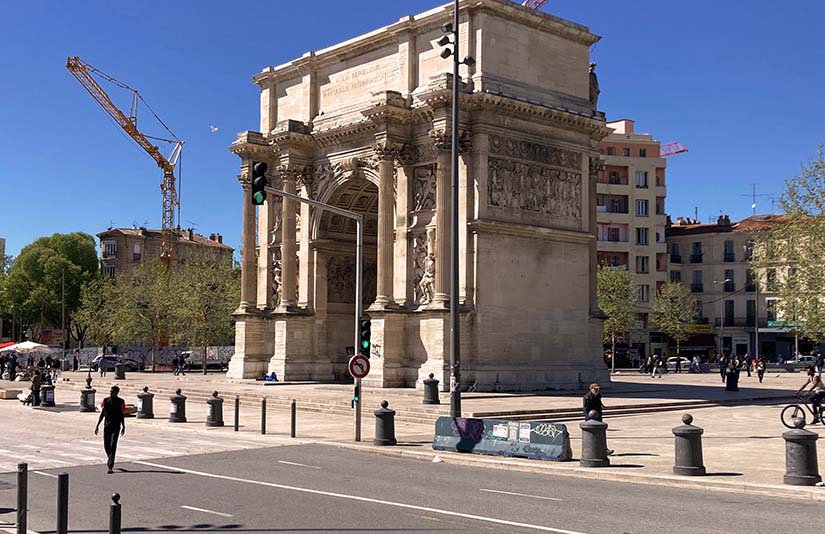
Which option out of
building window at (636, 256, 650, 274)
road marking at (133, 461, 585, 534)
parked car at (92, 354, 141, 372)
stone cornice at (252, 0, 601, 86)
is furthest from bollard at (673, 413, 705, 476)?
building window at (636, 256, 650, 274)

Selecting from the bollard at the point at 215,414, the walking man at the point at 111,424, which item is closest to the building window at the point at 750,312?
the bollard at the point at 215,414

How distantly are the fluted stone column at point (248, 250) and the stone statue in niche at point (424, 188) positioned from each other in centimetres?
1245

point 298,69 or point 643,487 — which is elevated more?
point 298,69

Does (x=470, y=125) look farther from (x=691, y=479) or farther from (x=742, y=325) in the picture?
(x=742, y=325)

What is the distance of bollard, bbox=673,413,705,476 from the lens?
56.1 ft

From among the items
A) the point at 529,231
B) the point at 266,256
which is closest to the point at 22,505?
the point at 529,231

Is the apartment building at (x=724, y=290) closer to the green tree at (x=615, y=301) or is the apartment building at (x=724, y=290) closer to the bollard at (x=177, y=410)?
the green tree at (x=615, y=301)

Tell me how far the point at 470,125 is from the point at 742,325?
64.7 meters

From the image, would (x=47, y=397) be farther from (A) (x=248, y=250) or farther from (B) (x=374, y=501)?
(B) (x=374, y=501)

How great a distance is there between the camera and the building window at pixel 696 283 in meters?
96.8

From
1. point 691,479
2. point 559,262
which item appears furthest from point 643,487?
point 559,262

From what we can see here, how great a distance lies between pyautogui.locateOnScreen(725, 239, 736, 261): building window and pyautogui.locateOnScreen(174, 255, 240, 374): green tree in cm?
4979

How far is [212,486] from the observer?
1623cm

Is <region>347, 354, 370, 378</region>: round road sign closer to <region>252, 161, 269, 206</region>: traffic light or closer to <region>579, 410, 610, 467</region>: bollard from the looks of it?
<region>252, 161, 269, 206</region>: traffic light
